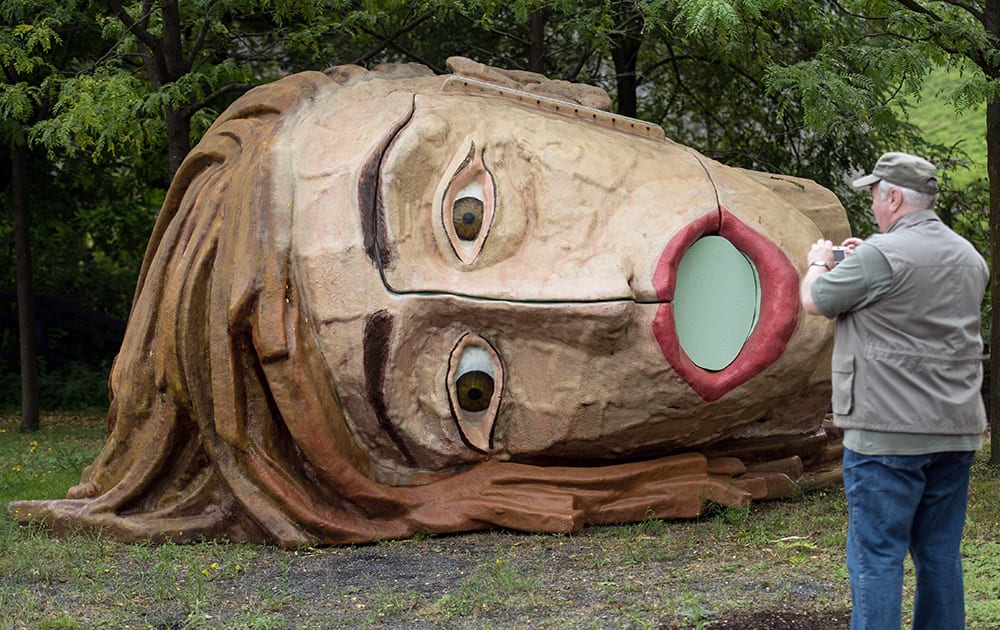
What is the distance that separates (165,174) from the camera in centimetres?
1174

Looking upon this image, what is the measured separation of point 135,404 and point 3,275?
7.81 metres

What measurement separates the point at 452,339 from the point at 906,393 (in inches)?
108

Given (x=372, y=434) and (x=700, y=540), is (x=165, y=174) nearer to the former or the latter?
(x=372, y=434)

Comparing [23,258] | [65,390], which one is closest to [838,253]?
[23,258]

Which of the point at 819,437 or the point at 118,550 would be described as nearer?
the point at 118,550

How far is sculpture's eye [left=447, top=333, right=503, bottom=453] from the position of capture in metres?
5.78

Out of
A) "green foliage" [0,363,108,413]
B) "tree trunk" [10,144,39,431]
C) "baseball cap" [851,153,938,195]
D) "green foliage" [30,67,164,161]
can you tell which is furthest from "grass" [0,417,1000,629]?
"green foliage" [0,363,108,413]

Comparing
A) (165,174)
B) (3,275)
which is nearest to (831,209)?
(165,174)

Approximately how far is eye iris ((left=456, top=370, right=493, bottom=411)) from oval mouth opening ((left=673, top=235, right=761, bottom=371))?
0.96 meters

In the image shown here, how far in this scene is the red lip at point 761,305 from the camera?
18.9ft

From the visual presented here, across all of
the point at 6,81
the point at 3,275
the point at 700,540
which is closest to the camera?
the point at 700,540

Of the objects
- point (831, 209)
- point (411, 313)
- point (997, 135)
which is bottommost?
point (411, 313)

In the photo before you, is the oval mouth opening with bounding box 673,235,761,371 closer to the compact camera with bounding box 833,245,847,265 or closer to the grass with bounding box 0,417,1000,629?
the grass with bounding box 0,417,1000,629

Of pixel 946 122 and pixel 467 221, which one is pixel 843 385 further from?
pixel 946 122
